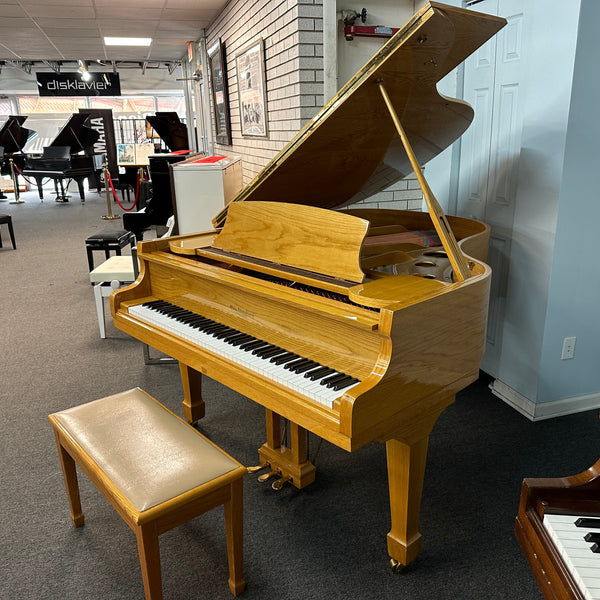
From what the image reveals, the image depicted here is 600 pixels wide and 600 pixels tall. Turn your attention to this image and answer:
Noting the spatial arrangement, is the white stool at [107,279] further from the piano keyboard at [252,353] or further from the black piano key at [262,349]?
the black piano key at [262,349]

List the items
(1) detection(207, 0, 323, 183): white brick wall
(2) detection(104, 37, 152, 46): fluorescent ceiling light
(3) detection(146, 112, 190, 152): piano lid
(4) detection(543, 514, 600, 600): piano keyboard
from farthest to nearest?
1. (2) detection(104, 37, 152, 46): fluorescent ceiling light
2. (3) detection(146, 112, 190, 152): piano lid
3. (1) detection(207, 0, 323, 183): white brick wall
4. (4) detection(543, 514, 600, 600): piano keyboard

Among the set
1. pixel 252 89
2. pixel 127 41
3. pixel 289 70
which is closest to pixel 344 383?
pixel 289 70

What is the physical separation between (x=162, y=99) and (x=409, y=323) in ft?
55.9

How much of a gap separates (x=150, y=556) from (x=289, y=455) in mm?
939

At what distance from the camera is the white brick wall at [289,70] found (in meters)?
3.72

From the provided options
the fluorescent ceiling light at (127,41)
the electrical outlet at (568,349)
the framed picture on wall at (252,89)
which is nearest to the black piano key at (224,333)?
the electrical outlet at (568,349)

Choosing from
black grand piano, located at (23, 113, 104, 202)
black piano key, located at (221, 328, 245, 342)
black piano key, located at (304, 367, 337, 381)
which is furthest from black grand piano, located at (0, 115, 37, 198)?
black piano key, located at (304, 367, 337, 381)

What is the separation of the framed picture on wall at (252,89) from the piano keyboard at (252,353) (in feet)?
9.79

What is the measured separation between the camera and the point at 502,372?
9.91 feet

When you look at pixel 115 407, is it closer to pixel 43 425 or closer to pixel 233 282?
pixel 233 282

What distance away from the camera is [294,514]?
2125mm

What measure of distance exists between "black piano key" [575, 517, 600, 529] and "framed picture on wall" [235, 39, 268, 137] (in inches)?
171

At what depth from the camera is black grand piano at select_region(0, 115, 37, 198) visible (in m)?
Answer: 11.2

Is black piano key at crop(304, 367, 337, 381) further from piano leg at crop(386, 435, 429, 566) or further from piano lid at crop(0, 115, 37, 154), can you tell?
piano lid at crop(0, 115, 37, 154)
